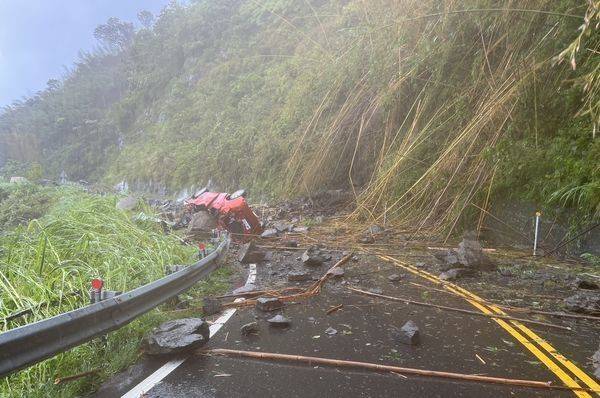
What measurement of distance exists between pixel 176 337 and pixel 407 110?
10724mm

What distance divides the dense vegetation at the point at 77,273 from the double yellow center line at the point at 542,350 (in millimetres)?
3620

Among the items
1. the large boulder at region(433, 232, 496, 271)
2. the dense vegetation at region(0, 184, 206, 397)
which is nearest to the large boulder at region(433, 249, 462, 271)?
the large boulder at region(433, 232, 496, 271)

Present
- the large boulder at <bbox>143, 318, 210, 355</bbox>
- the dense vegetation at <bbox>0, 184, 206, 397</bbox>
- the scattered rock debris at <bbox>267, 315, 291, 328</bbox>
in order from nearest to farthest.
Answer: the dense vegetation at <bbox>0, 184, 206, 397</bbox> < the large boulder at <bbox>143, 318, 210, 355</bbox> < the scattered rock debris at <bbox>267, 315, 291, 328</bbox>

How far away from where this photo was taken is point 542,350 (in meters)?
4.43

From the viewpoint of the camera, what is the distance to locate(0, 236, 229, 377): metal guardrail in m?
2.86

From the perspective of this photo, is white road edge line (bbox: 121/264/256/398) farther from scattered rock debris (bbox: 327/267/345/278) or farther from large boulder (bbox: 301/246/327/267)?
large boulder (bbox: 301/246/327/267)

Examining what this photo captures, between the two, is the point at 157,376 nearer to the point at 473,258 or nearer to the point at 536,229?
the point at 473,258

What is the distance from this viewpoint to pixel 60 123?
6191 cm

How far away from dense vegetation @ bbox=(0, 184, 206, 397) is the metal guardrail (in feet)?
0.94

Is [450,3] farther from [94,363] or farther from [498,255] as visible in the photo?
[94,363]

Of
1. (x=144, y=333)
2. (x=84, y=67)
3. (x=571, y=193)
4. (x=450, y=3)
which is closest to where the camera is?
(x=144, y=333)

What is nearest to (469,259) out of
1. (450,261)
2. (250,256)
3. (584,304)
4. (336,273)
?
(450,261)

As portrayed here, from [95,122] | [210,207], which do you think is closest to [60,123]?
[95,122]

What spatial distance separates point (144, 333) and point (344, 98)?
1294 cm
